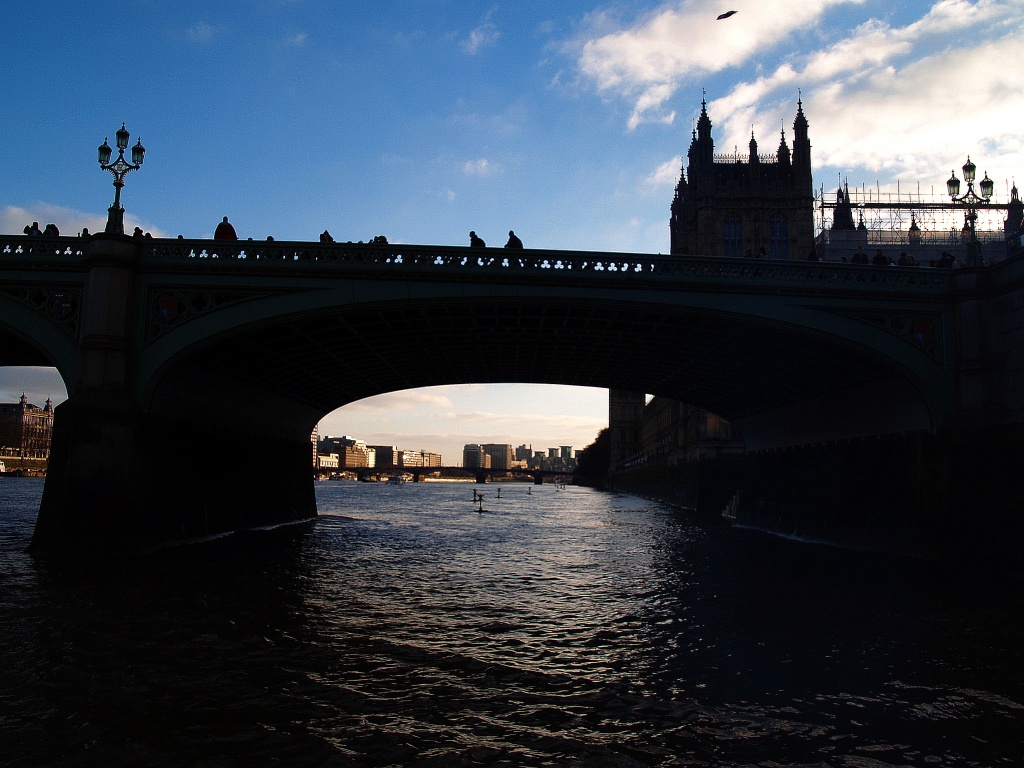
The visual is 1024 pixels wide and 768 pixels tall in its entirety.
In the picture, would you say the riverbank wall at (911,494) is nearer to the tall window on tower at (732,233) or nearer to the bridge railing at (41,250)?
the bridge railing at (41,250)

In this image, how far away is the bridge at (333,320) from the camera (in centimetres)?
2536

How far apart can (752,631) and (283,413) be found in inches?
1341

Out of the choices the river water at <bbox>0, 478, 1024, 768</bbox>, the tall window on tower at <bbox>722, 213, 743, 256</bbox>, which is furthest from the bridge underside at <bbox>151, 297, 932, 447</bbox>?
the tall window on tower at <bbox>722, 213, 743, 256</bbox>

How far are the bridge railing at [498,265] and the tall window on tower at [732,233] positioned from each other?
78897 millimetres

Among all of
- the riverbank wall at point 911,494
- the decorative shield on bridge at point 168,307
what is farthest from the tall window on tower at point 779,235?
the decorative shield on bridge at point 168,307

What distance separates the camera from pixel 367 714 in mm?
10172

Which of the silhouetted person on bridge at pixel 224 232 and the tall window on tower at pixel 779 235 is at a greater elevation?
the tall window on tower at pixel 779 235

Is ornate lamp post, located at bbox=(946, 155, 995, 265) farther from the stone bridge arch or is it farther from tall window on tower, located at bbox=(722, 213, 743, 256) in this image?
tall window on tower, located at bbox=(722, 213, 743, 256)

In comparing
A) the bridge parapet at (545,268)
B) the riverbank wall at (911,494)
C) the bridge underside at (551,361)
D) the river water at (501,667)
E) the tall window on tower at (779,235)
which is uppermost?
the tall window on tower at (779,235)

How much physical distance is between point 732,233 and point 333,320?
86550 mm

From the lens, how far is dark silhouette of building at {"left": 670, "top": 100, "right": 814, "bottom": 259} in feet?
341

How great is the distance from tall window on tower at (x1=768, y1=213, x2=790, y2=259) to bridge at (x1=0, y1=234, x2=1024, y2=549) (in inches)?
3002

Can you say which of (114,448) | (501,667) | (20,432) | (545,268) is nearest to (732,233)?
(545,268)

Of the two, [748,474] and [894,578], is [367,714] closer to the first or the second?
[894,578]
